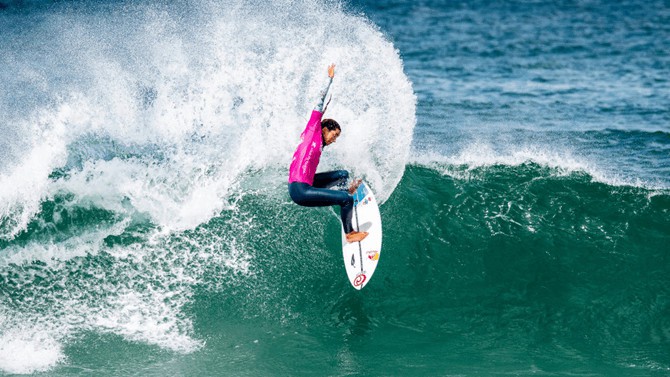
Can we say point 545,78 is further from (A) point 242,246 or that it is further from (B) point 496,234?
(A) point 242,246

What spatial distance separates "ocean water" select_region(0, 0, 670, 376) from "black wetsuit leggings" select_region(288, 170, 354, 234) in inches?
38.3

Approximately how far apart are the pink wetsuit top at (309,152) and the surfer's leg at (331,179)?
0.45 m

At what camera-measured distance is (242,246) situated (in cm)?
895

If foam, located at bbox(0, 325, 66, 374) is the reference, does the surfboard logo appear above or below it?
above

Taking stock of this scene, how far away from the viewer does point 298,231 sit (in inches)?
364

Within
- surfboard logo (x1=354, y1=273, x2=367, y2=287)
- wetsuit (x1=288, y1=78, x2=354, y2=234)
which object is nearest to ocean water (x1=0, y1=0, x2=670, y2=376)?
surfboard logo (x1=354, y1=273, x2=367, y2=287)

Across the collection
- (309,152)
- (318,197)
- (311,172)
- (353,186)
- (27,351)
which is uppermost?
(309,152)

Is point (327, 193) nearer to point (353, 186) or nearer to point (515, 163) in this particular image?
point (353, 186)

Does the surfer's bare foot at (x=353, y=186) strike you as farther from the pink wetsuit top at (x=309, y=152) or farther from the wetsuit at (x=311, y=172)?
the pink wetsuit top at (x=309, y=152)

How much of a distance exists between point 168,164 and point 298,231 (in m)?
2.27

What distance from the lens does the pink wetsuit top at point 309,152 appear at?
7.54 m

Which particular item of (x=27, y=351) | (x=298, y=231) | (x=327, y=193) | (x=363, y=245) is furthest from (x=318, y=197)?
(x=27, y=351)

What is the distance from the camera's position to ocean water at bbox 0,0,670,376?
7.69 metres

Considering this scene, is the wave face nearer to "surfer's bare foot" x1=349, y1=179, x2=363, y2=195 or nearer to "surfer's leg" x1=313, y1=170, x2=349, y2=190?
"surfer's leg" x1=313, y1=170, x2=349, y2=190
